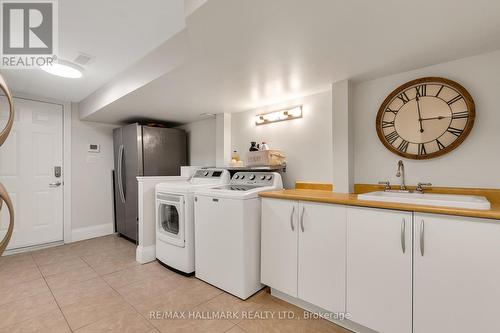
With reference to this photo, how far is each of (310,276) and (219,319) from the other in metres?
0.79

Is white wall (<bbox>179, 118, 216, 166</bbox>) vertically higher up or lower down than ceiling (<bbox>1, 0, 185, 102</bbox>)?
lower down

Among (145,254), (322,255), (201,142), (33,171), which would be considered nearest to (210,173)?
(201,142)

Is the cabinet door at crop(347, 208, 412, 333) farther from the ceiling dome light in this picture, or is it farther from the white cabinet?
the ceiling dome light

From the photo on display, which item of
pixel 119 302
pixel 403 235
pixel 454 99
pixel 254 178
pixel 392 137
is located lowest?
pixel 119 302

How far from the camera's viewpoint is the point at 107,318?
5.82 feet

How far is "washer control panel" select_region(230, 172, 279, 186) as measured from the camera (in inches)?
99.4

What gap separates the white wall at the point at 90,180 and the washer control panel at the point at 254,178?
2.72 m

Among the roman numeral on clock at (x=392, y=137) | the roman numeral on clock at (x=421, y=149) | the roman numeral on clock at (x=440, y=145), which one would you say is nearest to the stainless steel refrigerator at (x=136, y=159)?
the roman numeral on clock at (x=392, y=137)

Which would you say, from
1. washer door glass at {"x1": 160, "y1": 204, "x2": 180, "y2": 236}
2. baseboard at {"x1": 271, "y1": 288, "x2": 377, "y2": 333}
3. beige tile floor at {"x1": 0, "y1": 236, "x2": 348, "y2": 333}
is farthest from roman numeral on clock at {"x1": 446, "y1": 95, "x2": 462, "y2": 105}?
washer door glass at {"x1": 160, "y1": 204, "x2": 180, "y2": 236}

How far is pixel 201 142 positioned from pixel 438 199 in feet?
10.8

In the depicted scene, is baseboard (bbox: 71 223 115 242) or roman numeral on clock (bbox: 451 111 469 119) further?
baseboard (bbox: 71 223 115 242)

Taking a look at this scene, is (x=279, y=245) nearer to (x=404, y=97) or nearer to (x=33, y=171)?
(x=404, y=97)

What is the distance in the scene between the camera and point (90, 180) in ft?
12.9

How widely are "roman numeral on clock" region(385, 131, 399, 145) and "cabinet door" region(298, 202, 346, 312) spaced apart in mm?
870
